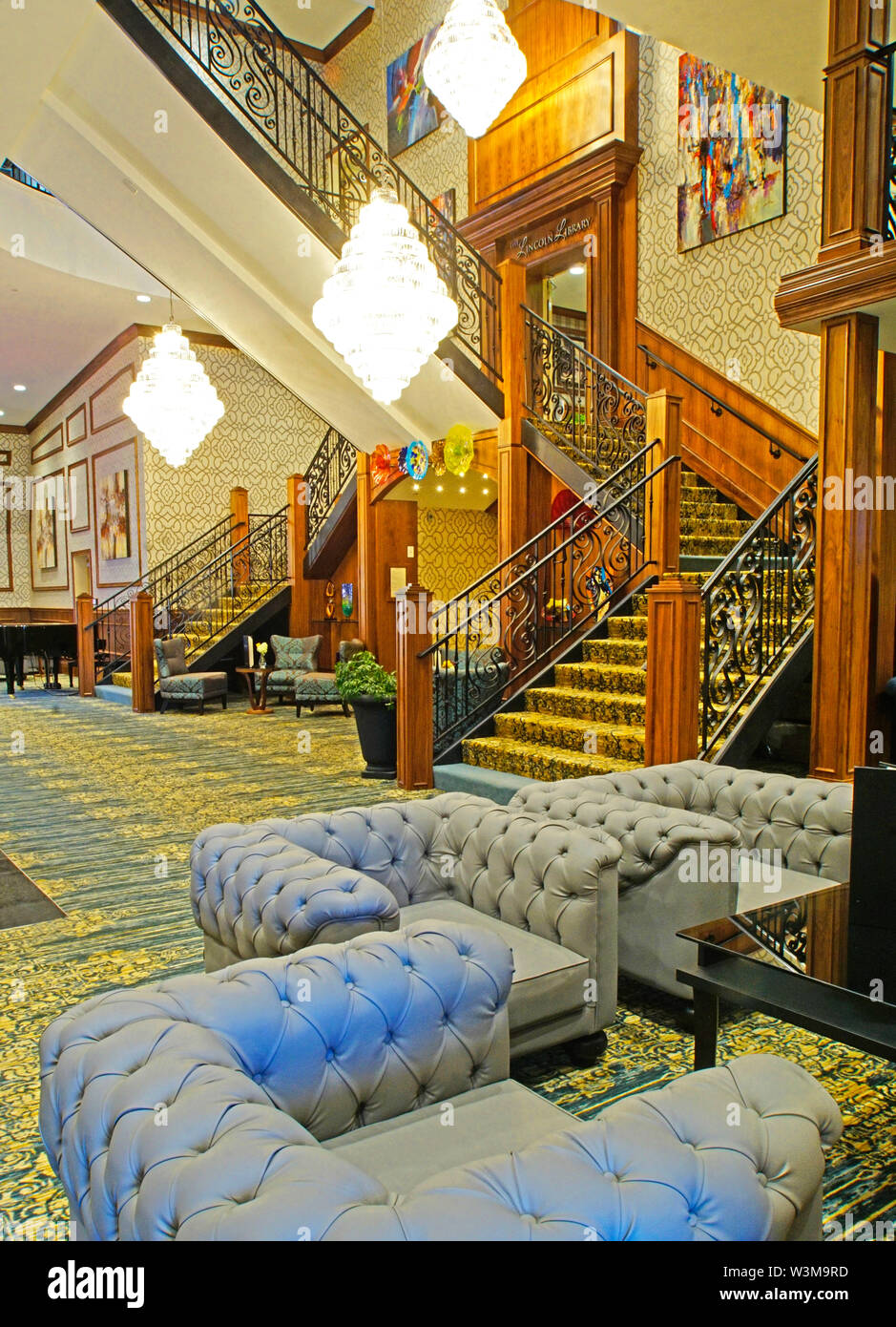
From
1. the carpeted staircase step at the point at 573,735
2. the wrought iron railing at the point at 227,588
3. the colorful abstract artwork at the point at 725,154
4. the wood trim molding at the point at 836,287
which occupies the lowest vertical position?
the carpeted staircase step at the point at 573,735

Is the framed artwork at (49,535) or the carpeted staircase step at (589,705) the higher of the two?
the framed artwork at (49,535)

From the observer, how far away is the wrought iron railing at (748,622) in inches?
219

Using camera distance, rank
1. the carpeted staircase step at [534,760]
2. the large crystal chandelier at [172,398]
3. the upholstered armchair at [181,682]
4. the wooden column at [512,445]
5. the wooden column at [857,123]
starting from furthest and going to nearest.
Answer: the upholstered armchair at [181,682] < the large crystal chandelier at [172,398] < the wooden column at [512,445] < the carpeted staircase step at [534,760] < the wooden column at [857,123]

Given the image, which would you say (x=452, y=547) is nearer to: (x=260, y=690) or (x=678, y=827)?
(x=260, y=690)

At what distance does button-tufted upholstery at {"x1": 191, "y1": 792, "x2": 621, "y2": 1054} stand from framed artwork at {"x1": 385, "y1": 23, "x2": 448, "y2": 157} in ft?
39.9

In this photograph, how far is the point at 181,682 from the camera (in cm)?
1169

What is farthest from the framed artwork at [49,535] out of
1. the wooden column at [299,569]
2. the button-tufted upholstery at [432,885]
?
the button-tufted upholstery at [432,885]

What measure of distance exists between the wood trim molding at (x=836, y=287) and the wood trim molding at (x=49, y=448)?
1644 centimetres

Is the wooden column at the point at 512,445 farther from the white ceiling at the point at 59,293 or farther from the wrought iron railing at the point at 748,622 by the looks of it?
the white ceiling at the point at 59,293

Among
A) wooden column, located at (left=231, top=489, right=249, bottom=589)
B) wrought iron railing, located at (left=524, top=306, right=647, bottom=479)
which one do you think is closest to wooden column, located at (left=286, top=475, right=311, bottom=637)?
wooden column, located at (left=231, top=489, right=249, bottom=589)

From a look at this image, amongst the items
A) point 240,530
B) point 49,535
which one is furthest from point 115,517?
point 49,535

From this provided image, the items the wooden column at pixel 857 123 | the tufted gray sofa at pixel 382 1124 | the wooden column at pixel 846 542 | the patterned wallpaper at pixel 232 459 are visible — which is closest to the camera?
the tufted gray sofa at pixel 382 1124

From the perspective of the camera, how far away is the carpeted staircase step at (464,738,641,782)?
236 inches

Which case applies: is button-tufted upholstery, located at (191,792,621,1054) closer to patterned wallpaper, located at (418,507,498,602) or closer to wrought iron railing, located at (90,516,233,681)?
patterned wallpaper, located at (418,507,498,602)
